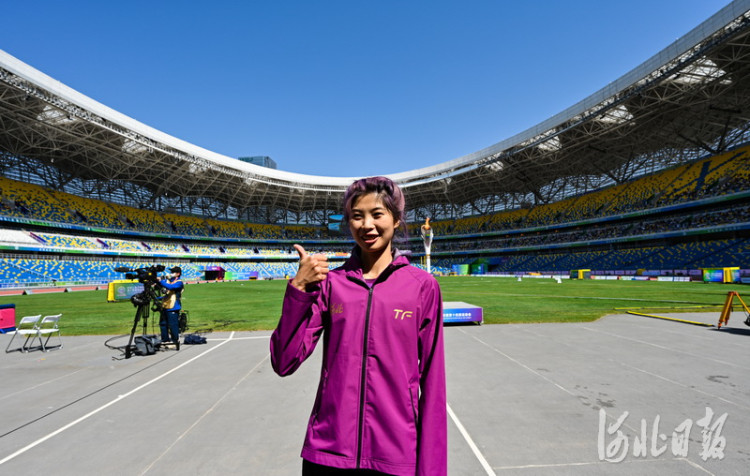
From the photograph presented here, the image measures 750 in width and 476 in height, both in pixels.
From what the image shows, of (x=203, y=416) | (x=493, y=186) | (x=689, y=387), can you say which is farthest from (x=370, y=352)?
(x=493, y=186)

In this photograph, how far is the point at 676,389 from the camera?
439 cm

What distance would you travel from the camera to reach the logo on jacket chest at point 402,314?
1.54 metres

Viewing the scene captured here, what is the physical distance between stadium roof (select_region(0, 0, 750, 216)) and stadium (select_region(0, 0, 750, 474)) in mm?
176

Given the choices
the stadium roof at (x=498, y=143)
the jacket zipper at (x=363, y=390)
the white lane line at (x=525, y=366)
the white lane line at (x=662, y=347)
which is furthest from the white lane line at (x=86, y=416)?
the stadium roof at (x=498, y=143)

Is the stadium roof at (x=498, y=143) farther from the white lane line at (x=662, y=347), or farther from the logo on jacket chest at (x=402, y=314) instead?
the logo on jacket chest at (x=402, y=314)

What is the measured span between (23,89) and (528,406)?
117 ft

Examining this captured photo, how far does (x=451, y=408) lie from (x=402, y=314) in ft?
9.74

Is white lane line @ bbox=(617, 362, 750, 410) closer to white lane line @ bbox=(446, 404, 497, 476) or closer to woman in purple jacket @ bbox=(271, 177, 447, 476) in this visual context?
white lane line @ bbox=(446, 404, 497, 476)

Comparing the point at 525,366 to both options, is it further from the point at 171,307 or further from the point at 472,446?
the point at 171,307

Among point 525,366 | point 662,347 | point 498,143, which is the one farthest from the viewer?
point 498,143

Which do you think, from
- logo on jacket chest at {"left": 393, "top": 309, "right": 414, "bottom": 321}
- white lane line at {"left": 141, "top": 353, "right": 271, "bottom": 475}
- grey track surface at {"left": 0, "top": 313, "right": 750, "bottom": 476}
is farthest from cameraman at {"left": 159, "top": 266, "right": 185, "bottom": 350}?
logo on jacket chest at {"left": 393, "top": 309, "right": 414, "bottom": 321}

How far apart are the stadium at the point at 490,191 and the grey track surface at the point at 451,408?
0.93m

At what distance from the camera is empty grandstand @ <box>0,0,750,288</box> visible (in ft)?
93.9

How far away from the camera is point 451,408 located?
12.8 ft
